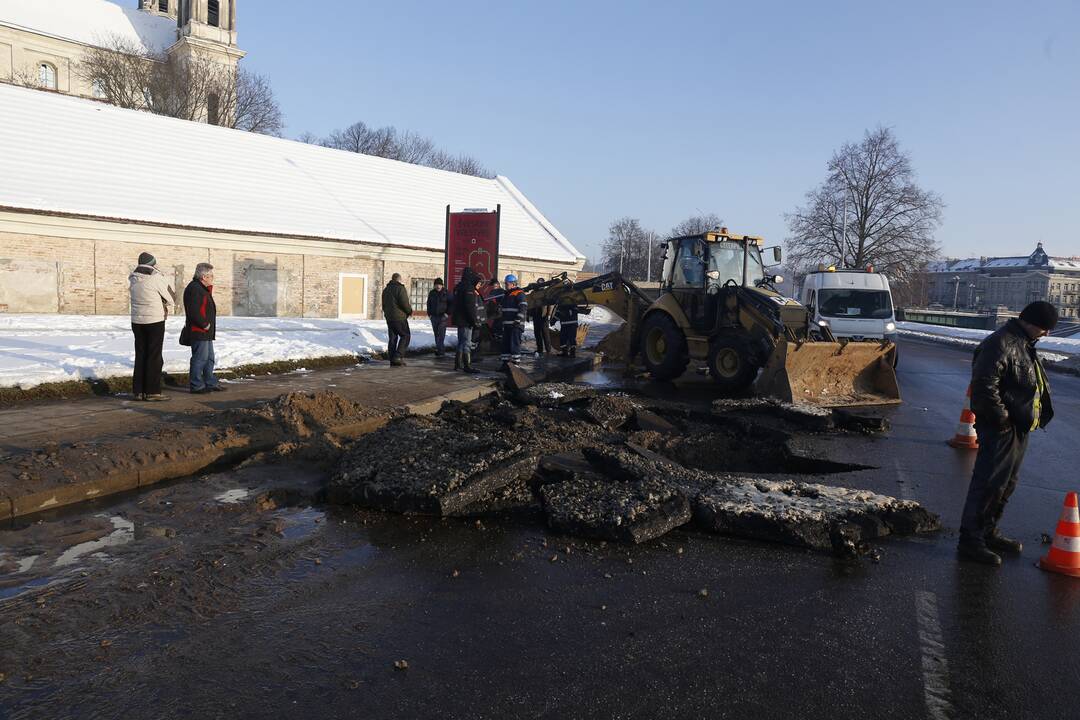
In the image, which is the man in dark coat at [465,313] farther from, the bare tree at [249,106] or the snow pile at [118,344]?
the bare tree at [249,106]

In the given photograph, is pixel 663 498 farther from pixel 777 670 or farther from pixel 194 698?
pixel 194 698

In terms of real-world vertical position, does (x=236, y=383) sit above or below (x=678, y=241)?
below

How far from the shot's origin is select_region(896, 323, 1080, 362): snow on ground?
86.1 feet

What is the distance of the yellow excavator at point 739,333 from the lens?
11211mm

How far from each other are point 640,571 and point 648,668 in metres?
1.18

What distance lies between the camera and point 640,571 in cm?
445

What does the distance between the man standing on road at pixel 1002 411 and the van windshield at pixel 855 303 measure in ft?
52.4

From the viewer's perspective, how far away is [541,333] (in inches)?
680

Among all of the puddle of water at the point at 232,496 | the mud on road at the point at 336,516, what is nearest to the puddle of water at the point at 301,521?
the mud on road at the point at 336,516

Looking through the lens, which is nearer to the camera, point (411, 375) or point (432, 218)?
→ point (411, 375)

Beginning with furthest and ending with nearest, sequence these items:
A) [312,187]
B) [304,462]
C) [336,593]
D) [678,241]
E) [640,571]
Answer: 1. [312,187]
2. [678,241]
3. [304,462]
4. [640,571]
5. [336,593]

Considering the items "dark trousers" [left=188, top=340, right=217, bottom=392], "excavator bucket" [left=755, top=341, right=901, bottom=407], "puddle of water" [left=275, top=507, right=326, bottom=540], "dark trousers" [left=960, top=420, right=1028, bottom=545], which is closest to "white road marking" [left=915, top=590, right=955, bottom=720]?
"dark trousers" [left=960, top=420, right=1028, bottom=545]

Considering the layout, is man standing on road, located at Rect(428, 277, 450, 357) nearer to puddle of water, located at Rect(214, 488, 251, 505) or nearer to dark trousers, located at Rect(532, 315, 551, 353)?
dark trousers, located at Rect(532, 315, 551, 353)

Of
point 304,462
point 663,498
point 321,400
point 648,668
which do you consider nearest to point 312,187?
point 321,400
